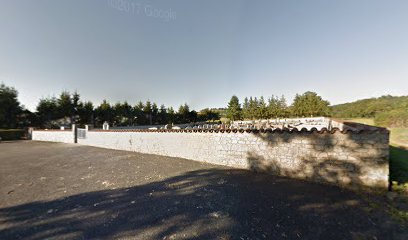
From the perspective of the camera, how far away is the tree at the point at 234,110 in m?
48.0

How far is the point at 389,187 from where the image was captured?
455 centimetres

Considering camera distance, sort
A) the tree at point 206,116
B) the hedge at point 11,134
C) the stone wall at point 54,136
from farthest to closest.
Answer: the tree at point 206,116 → the hedge at point 11,134 → the stone wall at point 54,136

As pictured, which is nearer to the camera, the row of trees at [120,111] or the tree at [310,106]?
the row of trees at [120,111]

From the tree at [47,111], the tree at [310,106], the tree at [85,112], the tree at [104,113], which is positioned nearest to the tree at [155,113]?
the tree at [104,113]

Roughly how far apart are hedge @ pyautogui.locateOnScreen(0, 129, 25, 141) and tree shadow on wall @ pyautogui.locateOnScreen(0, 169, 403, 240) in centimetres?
3244

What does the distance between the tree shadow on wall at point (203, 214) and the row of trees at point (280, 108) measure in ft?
132

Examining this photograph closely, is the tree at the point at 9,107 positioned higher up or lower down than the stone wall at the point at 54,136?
higher up

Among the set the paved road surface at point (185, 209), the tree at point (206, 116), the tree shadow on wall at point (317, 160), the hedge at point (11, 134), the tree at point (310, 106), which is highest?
the tree at point (310, 106)

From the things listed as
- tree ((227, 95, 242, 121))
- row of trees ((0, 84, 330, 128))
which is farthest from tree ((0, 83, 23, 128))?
tree ((227, 95, 242, 121))

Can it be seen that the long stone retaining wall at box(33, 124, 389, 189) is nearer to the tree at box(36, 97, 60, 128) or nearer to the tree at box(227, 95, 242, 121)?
the tree at box(36, 97, 60, 128)

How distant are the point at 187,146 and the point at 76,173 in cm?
505

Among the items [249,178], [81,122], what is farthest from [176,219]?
[81,122]

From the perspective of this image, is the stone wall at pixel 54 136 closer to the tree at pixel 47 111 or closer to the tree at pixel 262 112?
the tree at pixel 47 111

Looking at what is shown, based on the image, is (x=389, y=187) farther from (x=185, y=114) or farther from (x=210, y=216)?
(x=185, y=114)
